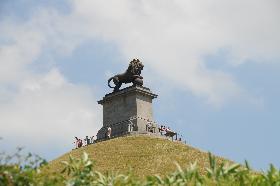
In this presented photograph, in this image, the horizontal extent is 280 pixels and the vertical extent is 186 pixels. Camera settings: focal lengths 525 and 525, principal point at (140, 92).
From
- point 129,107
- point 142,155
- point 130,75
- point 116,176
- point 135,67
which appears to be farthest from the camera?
point 135,67

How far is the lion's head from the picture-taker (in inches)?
2790

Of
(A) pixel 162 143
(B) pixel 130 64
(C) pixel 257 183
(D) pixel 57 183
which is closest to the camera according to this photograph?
(D) pixel 57 183

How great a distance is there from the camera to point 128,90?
68.7m

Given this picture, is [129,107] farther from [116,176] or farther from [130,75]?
[116,176]

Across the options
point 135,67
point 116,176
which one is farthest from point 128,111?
point 116,176

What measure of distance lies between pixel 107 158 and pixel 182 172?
4175 cm

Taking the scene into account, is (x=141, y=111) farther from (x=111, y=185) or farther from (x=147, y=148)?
(x=111, y=185)

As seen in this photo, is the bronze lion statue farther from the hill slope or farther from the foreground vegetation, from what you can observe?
the foreground vegetation

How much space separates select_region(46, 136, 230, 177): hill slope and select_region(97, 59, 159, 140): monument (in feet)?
20.4

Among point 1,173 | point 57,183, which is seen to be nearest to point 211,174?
point 57,183

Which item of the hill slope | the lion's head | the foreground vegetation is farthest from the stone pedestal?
the foreground vegetation

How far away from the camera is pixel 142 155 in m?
50.6

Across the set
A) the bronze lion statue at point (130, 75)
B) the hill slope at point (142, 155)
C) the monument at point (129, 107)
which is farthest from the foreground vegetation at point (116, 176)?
the bronze lion statue at point (130, 75)

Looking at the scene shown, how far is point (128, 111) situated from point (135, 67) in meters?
6.96
